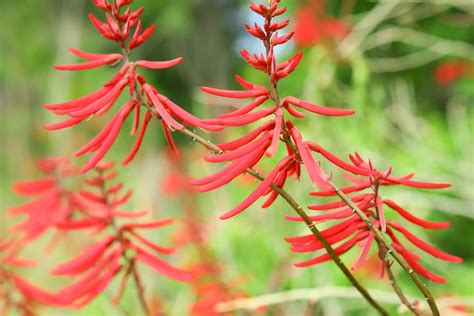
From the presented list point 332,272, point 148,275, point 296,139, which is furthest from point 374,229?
point 148,275

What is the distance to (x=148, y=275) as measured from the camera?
223 centimetres

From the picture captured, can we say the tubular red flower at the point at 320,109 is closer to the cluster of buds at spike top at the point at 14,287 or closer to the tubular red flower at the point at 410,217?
the tubular red flower at the point at 410,217

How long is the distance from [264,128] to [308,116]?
1239 millimetres

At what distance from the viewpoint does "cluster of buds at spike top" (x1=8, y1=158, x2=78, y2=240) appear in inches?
31.8

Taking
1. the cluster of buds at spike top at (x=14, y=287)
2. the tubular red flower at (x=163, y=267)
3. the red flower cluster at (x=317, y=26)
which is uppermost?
the red flower cluster at (x=317, y=26)

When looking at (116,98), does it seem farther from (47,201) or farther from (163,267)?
(47,201)

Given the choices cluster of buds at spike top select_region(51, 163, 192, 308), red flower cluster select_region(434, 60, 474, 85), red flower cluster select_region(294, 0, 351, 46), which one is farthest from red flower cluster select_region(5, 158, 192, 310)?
red flower cluster select_region(434, 60, 474, 85)

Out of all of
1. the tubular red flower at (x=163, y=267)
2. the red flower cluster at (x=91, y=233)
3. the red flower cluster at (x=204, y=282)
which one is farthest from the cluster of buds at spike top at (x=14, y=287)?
the red flower cluster at (x=204, y=282)

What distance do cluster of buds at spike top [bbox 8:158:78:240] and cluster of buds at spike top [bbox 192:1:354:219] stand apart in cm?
39

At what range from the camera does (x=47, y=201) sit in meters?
0.87

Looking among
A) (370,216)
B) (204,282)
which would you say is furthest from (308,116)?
(370,216)

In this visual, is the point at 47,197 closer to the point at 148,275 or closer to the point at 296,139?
the point at 296,139

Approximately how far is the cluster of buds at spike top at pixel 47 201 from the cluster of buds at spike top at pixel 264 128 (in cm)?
39

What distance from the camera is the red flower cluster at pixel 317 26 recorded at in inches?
82.9
